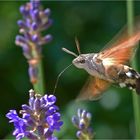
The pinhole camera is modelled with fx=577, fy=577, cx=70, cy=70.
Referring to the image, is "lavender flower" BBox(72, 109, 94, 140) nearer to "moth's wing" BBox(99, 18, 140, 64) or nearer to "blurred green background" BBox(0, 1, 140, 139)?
"moth's wing" BBox(99, 18, 140, 64)

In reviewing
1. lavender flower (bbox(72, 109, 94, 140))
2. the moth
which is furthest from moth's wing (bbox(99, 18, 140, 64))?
lavender flower (bbox(72, 109, 94, 140))

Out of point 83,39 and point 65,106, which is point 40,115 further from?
point 83,39

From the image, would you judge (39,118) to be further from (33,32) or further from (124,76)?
(33,32)

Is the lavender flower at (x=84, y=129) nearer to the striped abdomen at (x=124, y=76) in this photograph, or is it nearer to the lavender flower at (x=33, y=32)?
the striped abdomen at (x=124, y=76)

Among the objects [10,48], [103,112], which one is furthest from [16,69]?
[103,112]

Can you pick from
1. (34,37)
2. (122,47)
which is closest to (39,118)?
(122,47)

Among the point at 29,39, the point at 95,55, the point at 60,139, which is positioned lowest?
the point at 60,139

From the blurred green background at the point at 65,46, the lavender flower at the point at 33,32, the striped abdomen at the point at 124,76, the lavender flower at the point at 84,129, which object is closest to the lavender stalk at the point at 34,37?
the lavender flower at the point at 33,32
